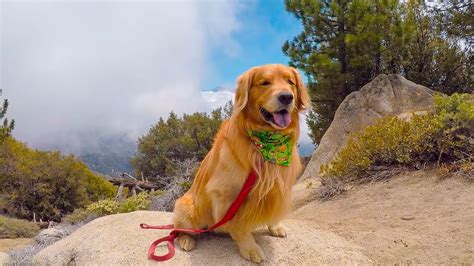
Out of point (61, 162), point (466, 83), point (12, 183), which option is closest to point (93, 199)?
point (61, 162)

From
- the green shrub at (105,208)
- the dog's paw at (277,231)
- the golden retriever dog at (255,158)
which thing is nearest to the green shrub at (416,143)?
the dog's paw at (277,231)

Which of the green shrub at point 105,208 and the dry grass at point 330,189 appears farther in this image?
the green shrub at point 105,208

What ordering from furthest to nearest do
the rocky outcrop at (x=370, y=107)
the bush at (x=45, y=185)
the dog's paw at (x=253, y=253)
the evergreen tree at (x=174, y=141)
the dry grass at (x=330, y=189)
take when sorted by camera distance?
the evergreen tree at (x=174, y=141), the bush at (x=45, y=185), the rocky outcrop at (x=370, y=107), the dry grass at (x=330, y=189), the dog's paw at (x=253, y=253)

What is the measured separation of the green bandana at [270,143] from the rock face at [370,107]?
7.49 meters

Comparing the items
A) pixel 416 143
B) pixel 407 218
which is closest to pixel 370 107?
pixel 416 143

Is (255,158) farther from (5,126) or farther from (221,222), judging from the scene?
(5,126)

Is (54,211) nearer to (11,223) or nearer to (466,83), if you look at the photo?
(11,223)

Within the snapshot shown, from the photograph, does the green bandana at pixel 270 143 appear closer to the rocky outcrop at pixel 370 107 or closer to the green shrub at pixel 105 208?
the rocky outcrop at pixel 370 107

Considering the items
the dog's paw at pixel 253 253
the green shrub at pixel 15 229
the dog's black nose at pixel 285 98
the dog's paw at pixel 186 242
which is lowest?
the dog's paw at pixel 253 253

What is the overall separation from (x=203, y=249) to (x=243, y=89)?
1.58 m

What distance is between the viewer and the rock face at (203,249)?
12.4 ft

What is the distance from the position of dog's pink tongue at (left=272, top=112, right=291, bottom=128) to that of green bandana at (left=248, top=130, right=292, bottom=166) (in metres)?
0.16

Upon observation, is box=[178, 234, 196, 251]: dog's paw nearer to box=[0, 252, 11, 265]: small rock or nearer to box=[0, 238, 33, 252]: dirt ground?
box=[0, 252, 11, 265]: small rock

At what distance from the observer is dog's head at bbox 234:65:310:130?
3270mm
